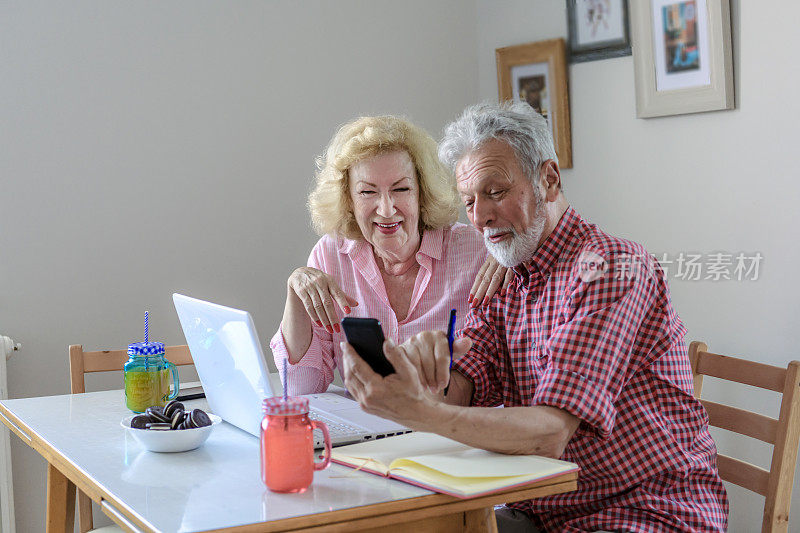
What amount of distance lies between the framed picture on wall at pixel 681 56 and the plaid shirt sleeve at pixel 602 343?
1.12 m

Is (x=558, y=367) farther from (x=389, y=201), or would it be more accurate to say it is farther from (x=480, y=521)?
(x=389, y=201)

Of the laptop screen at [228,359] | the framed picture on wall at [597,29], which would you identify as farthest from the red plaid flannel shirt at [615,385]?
the framed picture on wall at [597,29]

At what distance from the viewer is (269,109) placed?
9.23ft

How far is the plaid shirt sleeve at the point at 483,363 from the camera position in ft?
5.22

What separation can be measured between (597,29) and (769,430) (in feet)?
4.83

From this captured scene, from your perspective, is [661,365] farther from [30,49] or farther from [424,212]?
[30,49]

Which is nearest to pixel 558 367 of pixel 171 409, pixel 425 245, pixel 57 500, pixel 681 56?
pixel 171 409

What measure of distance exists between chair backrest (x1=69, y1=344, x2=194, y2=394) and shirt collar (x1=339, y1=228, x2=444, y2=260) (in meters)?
0.49

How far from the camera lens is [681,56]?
2.43m

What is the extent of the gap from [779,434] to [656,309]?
0.42m

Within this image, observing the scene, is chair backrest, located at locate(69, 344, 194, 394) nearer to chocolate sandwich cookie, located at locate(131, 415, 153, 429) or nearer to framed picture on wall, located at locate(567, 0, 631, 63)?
chocolate sandwich cookie, located at locate(131, 415, 153, 429)

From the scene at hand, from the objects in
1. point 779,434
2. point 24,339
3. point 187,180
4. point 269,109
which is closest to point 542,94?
point 269,109

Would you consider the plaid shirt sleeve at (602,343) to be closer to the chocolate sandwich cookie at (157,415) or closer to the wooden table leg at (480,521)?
the wooden table leg at (480,521)

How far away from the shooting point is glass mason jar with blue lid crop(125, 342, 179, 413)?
66.2 inches
